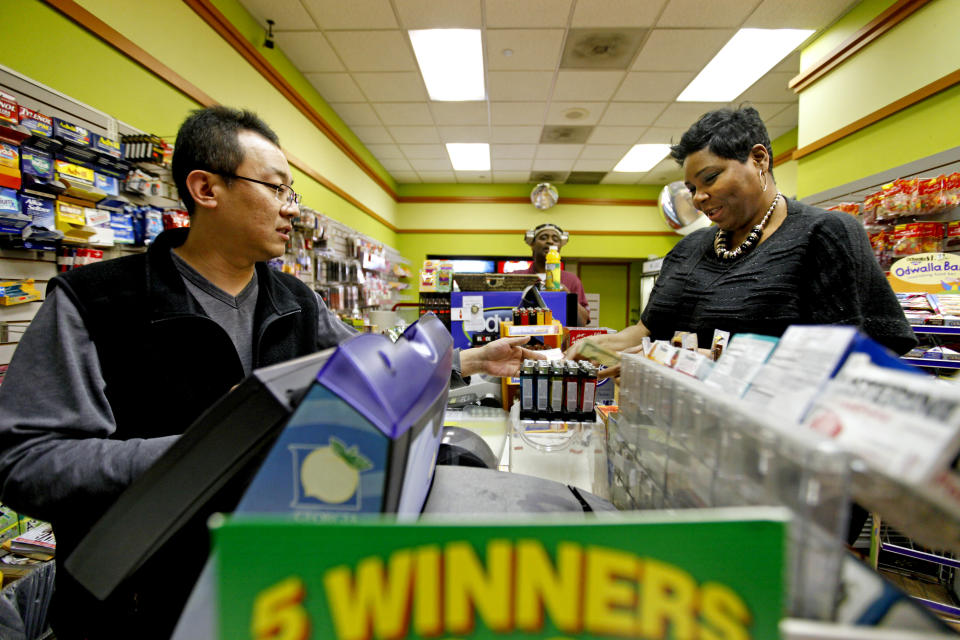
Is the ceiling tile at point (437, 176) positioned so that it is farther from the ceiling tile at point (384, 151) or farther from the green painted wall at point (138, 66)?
the green painted wall at point (138, 66)

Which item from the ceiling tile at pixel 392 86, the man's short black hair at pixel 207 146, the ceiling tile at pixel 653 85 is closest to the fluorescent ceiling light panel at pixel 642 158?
the ceiling tile at pixel 653 85

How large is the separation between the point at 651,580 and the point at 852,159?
451cm

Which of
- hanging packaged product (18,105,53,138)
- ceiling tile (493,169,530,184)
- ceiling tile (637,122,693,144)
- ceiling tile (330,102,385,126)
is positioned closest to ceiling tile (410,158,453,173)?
ceiling tile (493,169,530,184)

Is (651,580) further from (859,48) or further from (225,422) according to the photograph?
(859,48)

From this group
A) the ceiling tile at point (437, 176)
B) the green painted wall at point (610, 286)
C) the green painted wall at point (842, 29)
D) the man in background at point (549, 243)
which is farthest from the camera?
the green painted wall at point (610, 286)

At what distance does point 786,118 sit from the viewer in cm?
565

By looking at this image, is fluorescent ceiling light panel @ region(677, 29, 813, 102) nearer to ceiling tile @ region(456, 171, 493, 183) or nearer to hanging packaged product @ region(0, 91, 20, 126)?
ceiling tile @ region(456, 171, 493, 183)

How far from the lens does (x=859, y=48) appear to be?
3.34 meters

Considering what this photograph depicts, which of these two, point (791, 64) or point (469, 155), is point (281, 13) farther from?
point (791, 64)

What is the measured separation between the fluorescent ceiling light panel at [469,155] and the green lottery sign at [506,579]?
6.90m

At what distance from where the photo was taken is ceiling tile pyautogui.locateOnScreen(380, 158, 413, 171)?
7.38 meters

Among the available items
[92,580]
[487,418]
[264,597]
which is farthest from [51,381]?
[487,418]

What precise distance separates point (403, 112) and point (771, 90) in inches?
175

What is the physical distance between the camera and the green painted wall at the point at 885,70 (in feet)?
8.99
